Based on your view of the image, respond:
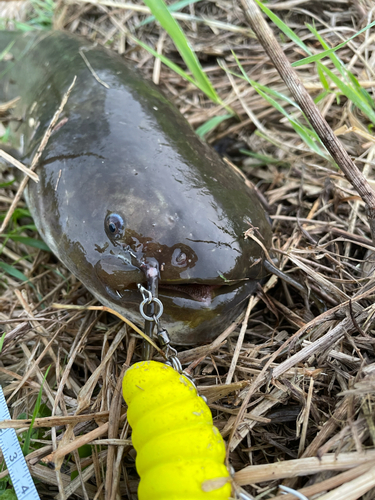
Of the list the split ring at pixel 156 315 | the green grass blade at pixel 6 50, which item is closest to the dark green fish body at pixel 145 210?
the split ring at pixel 156 315

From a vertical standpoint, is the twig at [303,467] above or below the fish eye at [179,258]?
below

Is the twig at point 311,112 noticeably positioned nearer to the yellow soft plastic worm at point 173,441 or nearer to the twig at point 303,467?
the twig at point 303,467

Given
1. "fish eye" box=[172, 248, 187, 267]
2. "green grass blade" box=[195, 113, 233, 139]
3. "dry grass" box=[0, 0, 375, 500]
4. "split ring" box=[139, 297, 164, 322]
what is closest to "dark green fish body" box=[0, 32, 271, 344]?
"fish eye" box=[172, 248, 187, 267]

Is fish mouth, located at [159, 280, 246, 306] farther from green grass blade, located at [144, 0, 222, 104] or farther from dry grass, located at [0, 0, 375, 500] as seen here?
green grass blade, located at [144, 0, 222, 104]

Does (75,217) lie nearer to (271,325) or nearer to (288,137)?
(271,325)

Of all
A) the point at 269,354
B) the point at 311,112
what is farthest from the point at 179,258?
the point at 311,112
